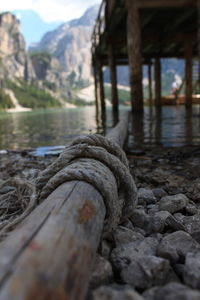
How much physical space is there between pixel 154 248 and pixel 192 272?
290 millimetres

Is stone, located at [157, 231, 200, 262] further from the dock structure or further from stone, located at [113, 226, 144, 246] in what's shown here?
the dock structure

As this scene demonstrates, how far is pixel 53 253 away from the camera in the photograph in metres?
0.79

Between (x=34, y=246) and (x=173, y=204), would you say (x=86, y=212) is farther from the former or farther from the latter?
(x=173, y=204)

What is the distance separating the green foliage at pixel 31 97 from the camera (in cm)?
12855

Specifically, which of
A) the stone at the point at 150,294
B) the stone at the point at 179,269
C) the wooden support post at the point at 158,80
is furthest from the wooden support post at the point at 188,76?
the stone at the point at 150,294

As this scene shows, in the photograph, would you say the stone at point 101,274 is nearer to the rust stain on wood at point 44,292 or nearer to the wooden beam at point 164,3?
the rust stain on wood at point 44,292

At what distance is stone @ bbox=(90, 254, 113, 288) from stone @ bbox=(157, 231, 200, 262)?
28 centimetres

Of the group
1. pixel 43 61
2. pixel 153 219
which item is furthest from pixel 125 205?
pixel 43 61

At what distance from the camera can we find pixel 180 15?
1080 cm

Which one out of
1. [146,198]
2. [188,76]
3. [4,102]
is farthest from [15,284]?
[4,102]

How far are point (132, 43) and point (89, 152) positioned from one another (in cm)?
747

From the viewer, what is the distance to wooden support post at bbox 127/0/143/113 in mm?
8234

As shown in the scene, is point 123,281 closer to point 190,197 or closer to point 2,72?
point 190,197

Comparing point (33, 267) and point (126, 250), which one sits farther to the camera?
point (126, 250)
